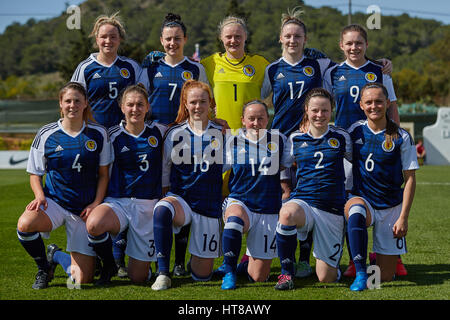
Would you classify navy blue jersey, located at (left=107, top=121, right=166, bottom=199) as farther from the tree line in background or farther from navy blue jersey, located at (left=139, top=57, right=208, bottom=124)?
the tree line in background

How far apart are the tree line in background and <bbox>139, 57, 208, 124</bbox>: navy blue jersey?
3555cm

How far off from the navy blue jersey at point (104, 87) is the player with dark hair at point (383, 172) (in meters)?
1.81

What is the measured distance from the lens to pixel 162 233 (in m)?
3.73

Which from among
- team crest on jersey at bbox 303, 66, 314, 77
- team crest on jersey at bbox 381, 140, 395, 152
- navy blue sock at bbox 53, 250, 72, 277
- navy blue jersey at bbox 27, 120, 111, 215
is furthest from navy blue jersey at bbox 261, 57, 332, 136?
navy blue sock at bbox 53, 250, 72, 277

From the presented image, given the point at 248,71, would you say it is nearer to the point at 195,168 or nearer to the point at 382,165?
the point at 195,168

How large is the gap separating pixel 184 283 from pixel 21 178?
34.1 feet

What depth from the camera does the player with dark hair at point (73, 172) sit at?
12.8ft

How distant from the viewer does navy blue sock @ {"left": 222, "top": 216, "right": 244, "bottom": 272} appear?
12.4ft

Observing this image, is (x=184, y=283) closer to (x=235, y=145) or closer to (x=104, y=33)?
(x=235, y=145)

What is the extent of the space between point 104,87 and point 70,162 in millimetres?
783

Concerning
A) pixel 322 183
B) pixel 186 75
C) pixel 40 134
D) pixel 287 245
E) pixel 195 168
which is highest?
pixel 186 75

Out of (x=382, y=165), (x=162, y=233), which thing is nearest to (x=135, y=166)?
(x=162, y=233)

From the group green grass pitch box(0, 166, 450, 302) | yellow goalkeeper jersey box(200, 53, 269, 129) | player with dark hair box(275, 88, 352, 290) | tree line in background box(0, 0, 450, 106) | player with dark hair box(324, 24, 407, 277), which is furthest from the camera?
tree line in background box(0, 0, 450, 106)

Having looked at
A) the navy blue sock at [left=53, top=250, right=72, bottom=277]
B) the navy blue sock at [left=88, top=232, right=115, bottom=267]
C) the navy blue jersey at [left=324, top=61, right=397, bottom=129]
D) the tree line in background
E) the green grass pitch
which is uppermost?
the tree line in background
